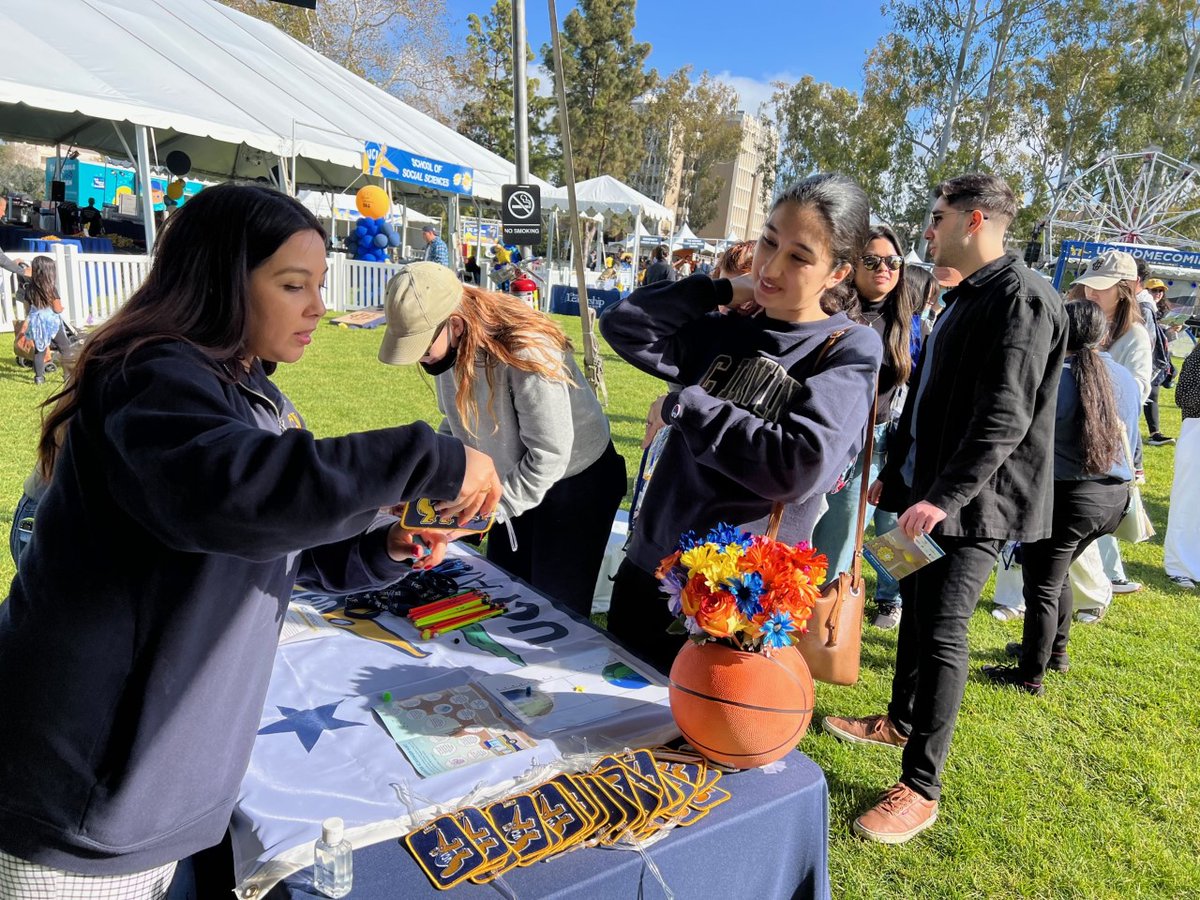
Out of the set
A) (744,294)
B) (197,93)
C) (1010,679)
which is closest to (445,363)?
(744,294)

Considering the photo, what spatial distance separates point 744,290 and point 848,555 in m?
2.08

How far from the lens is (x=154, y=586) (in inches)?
42.1

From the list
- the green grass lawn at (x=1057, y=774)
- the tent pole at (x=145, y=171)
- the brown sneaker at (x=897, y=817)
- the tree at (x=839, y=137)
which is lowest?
the green grass lawn at (x=1057, y=774)

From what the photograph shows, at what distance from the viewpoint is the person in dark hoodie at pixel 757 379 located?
174 centimetres

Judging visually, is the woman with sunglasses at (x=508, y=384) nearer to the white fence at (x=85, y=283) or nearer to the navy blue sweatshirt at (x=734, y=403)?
the navy blue sweatshirt at (x=734, y=403)

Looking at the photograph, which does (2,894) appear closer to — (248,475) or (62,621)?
(62,621)

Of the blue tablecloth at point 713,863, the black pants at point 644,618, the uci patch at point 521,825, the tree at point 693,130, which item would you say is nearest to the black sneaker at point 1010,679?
the black pants at point 644,618

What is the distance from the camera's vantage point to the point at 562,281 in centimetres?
2116

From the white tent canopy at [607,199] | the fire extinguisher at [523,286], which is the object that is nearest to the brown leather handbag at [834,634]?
the fire extinguisher at [523,286]

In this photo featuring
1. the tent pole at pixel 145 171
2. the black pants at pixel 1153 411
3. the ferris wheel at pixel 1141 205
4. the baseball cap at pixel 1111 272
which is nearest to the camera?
the baseball cap at pixel 1111 272

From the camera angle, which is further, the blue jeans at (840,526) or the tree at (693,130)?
the tree at (693,130)

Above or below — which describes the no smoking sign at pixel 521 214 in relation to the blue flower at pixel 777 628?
above

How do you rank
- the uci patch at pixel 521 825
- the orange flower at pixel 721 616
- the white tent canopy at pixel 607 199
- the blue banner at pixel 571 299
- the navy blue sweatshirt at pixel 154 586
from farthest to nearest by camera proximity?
the white tent canopy at pixel 607 199
the blue banner at pixel 571 299
the orange flower at pixel 721 616
the uci patch at pixel 521 825
the navy blue sweatshirt at pixel 154 586

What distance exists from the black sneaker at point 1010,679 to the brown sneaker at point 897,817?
1336mm
